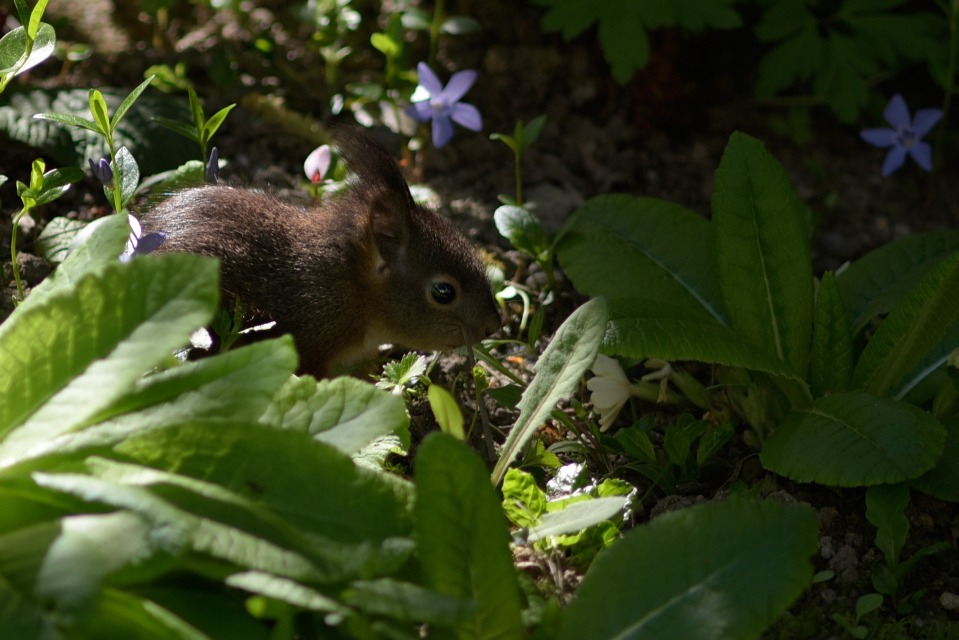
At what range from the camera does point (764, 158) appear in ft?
10.8

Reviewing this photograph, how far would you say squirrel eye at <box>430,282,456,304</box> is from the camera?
3.61 m

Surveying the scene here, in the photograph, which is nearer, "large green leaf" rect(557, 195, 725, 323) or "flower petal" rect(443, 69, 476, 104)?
"large green leaf" rect(557, 195, 725, 323)

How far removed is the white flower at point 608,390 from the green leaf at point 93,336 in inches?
56.2

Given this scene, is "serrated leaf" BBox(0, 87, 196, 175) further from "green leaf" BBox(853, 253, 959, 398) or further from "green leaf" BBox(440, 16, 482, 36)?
"green leaf" BBox(853, 253, 959, 398)

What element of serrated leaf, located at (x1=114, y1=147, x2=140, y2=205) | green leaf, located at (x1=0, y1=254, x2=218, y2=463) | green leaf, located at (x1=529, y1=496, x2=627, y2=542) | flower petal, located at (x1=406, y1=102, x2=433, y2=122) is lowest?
green leaf, located at (x1=529, y1=496, x2=627, y2=542)

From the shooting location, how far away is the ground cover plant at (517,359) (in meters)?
2.08

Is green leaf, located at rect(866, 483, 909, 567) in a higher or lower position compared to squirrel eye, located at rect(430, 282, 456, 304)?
higher

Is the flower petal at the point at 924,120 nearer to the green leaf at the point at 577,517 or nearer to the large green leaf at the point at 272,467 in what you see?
the green leaf at the point at 577,517

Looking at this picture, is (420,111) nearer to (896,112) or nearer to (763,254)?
(763,254)

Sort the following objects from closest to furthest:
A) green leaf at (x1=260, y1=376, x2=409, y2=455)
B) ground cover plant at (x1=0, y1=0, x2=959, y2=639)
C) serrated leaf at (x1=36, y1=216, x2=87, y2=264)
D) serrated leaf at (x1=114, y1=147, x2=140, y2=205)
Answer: ground cover plant at (x1=0, y1=0, x2=959, y2=639), green leaf at (x1=260, y1=376, x2=409, y2=455), serrated leaf at (x1=114, y1=147, x2=140, y2=205), serrated leaf at (x1=36, y1=216, x2=87, y2=264)

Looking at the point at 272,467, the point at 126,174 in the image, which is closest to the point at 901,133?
the point at 126,174

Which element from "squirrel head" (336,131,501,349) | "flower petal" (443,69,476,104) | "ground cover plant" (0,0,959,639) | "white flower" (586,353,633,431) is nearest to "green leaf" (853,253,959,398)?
"ground cover plant" (0,0,959,639)

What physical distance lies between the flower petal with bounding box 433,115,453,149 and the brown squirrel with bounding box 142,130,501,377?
445mm

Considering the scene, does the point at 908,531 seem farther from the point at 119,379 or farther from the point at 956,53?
the point at 956,53
